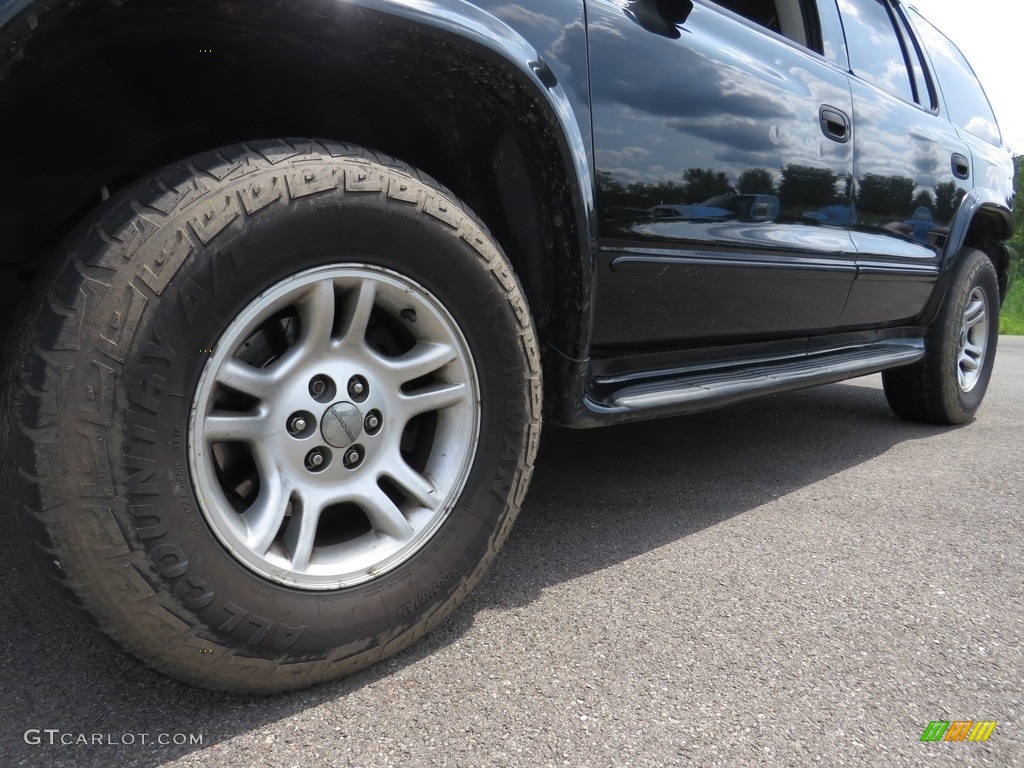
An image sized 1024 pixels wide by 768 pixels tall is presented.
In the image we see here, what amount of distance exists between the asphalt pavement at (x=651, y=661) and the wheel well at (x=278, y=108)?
23.8 inches

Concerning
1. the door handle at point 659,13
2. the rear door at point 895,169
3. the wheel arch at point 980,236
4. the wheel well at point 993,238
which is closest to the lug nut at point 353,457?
the door handle at point 659,13

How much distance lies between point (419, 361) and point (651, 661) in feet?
2.26

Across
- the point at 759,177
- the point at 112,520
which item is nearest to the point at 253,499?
the point at 112,520

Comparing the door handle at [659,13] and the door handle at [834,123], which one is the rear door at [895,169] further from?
the door handle at [659,13]

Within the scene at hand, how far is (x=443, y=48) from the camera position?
4.01 feet

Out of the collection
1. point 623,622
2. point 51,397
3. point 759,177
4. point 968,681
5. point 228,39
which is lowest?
point 623,622

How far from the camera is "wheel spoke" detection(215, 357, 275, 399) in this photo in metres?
1.08

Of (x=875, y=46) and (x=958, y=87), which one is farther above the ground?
(x=958, y=87)

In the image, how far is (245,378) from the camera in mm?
1100

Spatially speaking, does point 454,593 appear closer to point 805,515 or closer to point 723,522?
point 723,522

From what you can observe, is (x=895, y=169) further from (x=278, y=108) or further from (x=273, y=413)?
(x=273, y=413)

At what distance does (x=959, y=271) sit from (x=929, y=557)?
1895 mm

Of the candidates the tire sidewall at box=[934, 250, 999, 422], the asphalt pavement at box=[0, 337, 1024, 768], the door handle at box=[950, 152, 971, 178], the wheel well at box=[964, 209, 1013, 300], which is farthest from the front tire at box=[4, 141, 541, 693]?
the wheel well at box=[964, 209, 1013, 300]

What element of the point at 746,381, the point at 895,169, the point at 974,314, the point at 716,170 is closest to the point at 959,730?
the point at 746,381
